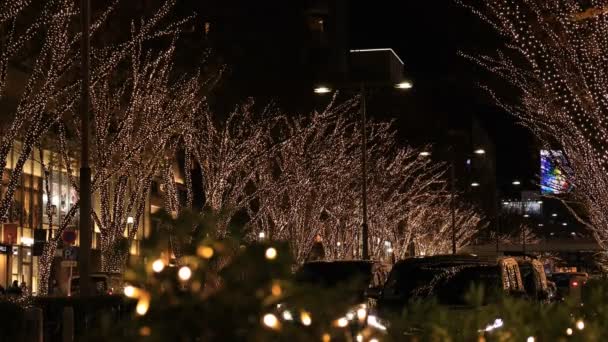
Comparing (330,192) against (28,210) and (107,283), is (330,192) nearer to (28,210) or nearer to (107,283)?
(28,210)

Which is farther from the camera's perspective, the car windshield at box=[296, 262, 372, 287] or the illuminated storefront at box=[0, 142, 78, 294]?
the illuminated storefront at box=[0, 142, 78, 294]

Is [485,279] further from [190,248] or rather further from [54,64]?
[190,248]

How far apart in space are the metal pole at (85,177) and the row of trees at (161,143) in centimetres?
61

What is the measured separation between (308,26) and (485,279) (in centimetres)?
4635

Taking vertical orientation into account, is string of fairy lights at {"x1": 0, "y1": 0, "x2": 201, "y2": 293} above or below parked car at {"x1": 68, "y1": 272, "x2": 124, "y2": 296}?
above

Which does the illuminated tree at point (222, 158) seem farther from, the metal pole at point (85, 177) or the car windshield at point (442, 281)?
the car windshield at point (442, 281)

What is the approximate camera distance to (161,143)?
26297mm

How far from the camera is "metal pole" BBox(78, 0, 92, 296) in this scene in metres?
18.8

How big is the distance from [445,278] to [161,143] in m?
10.1

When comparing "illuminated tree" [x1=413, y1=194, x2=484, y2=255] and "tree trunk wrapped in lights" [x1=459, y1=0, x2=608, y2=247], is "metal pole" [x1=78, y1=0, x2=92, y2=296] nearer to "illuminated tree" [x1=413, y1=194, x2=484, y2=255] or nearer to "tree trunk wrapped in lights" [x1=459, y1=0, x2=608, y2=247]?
"tree trunk wrapped in lights" [x1=459, y1=0, x2=608, y2=247]

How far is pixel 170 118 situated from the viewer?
88.4ft

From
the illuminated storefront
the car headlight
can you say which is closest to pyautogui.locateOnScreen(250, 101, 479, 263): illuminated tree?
the illuminated storefront

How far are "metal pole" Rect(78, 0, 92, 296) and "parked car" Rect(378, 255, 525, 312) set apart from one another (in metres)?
4.64

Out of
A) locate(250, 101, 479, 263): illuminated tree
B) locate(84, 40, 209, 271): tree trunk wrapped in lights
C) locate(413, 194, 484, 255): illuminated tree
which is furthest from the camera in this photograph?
locate(413, 194, 484, 255): illuminated tree
